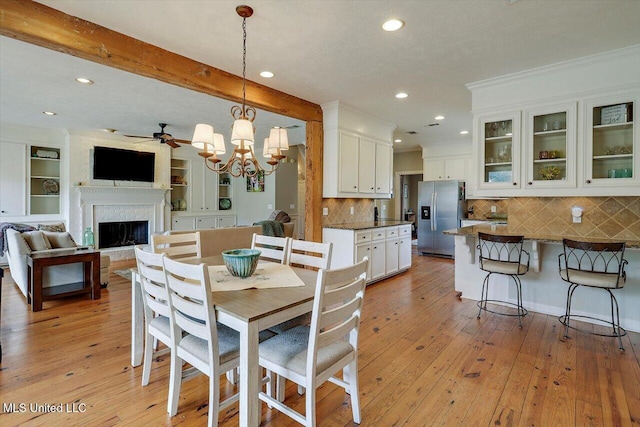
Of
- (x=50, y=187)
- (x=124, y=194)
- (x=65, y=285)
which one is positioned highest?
(x=50, y=187)

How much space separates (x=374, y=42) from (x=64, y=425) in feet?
11.3

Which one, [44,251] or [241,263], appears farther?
[44,251]

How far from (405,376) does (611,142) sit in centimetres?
307

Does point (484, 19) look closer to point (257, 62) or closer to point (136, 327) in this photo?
point (257, 62)

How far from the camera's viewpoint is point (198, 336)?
1.64 meters

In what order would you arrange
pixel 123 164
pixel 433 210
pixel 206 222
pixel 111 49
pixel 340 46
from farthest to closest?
pixel 206 222, pixel 433 210, pixel 123 164, pixel 340 46, pixel 111 49

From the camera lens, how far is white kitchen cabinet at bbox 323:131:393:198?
15.5 ft

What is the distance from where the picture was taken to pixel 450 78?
3652mm

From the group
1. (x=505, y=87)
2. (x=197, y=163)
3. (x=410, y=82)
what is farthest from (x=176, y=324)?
(x=197, y=163)

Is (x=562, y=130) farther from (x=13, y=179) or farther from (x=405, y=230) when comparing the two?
(x=13, y=179)

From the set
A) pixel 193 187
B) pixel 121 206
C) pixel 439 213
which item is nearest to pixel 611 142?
pixel 439 213

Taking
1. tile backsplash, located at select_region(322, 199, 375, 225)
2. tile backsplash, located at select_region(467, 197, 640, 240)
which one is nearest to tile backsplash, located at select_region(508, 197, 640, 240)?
tile backsplash, located at select_region(467, 197, 640, 240)

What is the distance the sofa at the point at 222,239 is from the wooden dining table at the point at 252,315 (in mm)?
2344

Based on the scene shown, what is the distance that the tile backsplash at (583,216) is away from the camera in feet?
10.6
